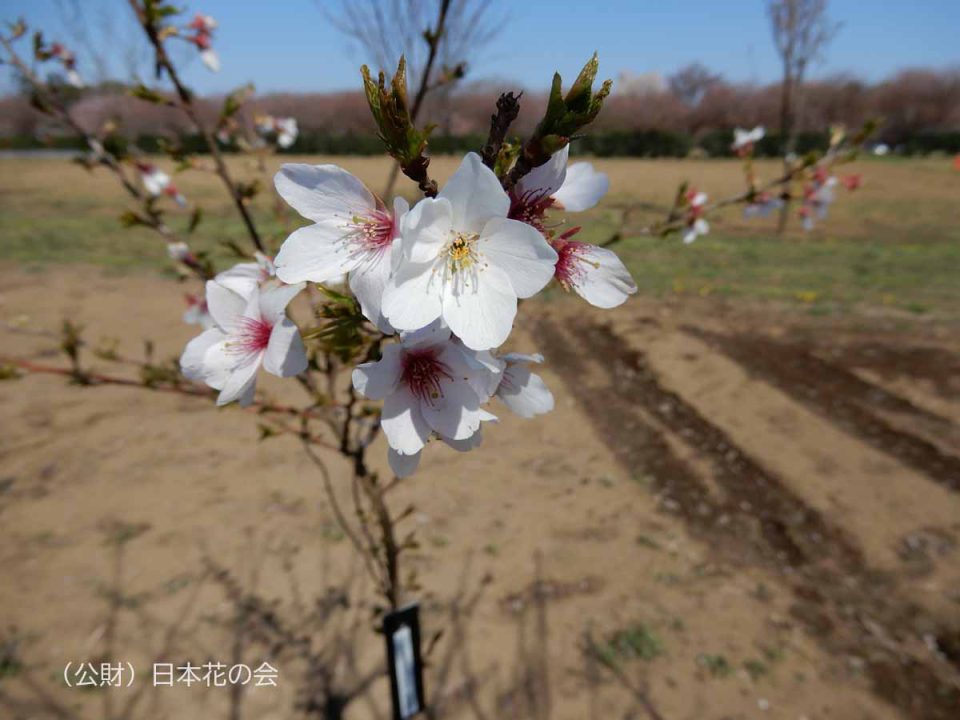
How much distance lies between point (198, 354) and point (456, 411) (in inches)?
17.1

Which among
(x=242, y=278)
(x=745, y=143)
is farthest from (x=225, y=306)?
(x=745, y=143)

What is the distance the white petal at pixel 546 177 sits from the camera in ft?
2.43

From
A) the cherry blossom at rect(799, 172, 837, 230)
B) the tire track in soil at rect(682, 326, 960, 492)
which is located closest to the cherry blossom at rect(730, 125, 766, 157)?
the cherry blossom at rect(799, 172, 837, 230)

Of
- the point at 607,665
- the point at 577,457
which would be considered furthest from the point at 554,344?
the point at 607,665

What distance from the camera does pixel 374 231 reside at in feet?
2.56

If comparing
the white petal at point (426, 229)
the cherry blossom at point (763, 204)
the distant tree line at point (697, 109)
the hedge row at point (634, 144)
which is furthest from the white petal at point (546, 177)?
the distant tree line at point (697, 109)

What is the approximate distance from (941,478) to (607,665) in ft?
9.01

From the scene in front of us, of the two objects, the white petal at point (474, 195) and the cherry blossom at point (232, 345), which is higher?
the white petal at point (474, 195)

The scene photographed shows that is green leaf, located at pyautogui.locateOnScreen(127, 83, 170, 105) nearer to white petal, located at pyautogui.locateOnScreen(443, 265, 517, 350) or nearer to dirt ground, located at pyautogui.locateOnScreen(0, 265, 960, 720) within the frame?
dirt ground, located at pyautogui.locateOnScreen(0, 265, 960, 720)

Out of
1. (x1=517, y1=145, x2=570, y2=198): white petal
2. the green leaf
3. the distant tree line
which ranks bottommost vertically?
the distant tree line

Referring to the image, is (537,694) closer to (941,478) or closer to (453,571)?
(453,571)

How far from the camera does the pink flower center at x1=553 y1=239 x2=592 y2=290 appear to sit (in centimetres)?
79

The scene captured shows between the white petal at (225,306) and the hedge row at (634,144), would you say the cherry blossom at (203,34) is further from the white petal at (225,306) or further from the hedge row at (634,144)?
the hedge row at (634,144)

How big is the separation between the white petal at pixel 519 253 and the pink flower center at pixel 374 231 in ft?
0.46
